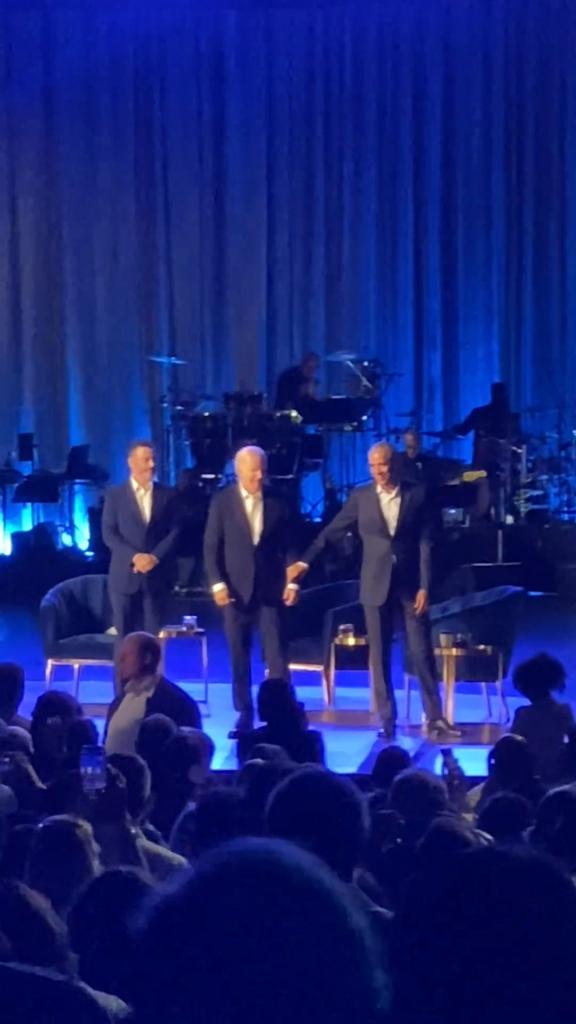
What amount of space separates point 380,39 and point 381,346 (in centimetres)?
285

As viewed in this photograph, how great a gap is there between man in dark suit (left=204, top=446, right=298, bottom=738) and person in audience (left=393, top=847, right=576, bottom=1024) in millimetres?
6031

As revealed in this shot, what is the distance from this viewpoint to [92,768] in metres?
3.96

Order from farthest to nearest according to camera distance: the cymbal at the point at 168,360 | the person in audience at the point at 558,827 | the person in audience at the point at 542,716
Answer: the cymbal at the point at 168,360 → the person in audience at the point at 542,716 → the person in audience at the point at 558,827

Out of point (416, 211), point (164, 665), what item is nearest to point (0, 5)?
point (416, 211)

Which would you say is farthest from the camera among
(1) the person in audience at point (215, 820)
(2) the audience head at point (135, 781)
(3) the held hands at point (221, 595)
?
(3) the held hands at point (221, 595)

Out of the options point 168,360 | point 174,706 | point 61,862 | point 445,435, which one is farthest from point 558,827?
point 168,360

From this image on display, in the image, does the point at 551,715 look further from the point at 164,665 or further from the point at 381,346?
the point at 381,346

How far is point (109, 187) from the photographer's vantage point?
14062 millimetres

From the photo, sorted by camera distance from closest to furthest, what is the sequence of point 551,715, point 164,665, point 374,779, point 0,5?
point 374,779, point 551,715, point 164,665, point 0,5

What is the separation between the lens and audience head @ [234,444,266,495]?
8.03 meters

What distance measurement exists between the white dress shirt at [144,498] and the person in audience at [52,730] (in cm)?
319

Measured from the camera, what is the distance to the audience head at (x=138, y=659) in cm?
572

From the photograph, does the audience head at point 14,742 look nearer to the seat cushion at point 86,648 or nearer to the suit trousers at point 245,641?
the suit trousers at point 245,641

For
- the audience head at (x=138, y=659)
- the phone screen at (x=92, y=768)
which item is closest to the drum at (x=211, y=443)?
the audience head at (x=138, y=659)
